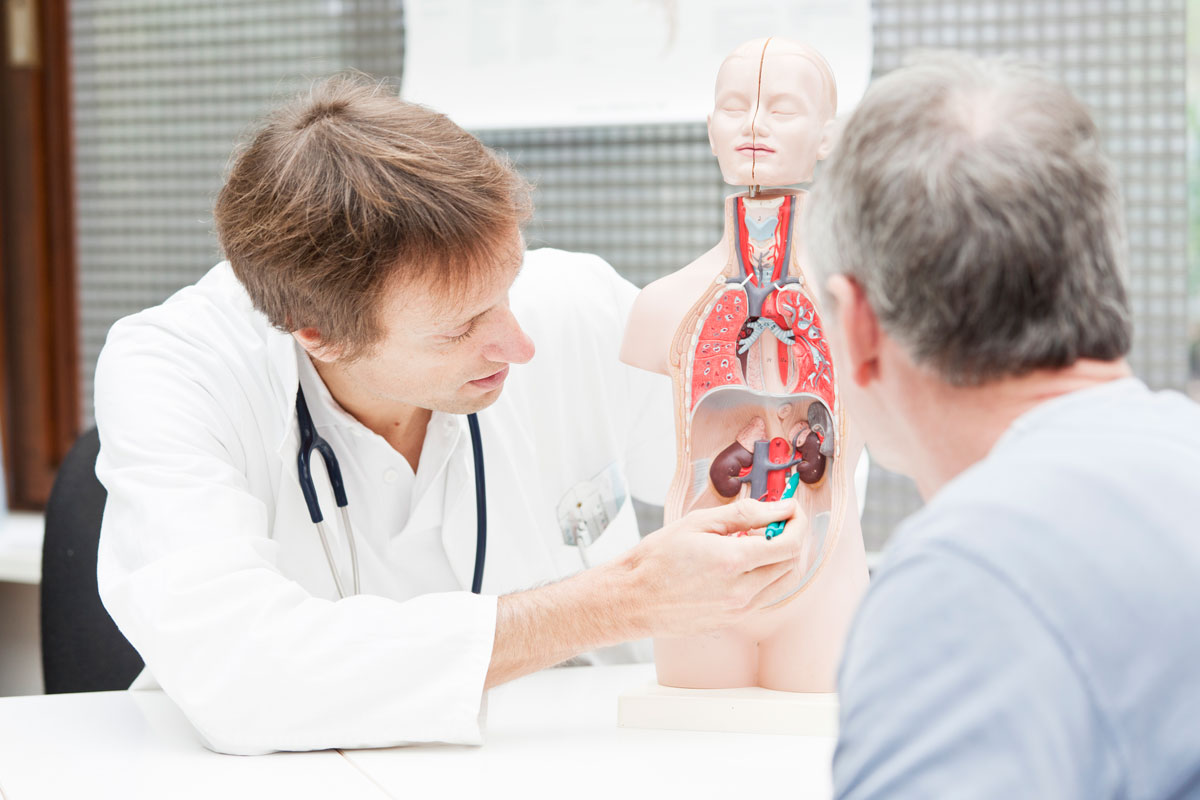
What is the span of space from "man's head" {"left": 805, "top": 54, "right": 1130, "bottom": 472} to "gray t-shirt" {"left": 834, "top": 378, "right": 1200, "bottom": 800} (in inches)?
5.0

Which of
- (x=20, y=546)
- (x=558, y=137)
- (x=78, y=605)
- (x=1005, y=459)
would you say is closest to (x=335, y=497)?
(x=78, y=605)

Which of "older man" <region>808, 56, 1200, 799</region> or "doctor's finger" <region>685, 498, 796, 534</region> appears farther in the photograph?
"doctor's finger" <region>685, 498, 796, 534</region>

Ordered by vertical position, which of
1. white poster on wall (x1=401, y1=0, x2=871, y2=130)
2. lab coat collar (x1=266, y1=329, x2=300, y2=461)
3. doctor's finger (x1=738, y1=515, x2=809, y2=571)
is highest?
white poster on wall (x1=401, y1=0, x2=871, y2=130)

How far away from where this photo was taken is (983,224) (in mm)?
827

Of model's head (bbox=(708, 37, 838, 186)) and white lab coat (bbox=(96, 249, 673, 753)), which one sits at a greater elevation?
model's head (bbox=(708, 37, 838, 186))

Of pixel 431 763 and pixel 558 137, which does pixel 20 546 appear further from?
pixel 431 763

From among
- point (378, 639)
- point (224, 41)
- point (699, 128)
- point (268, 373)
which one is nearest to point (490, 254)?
point (268, 373)

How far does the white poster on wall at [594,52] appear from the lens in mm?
2682

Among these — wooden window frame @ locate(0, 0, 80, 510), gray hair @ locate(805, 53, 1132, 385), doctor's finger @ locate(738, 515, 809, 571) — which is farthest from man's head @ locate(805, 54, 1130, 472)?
wooden window frame @ locate(0, 0, 80, 510)

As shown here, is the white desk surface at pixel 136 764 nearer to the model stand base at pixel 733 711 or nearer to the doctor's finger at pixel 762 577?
the model stand base at pixel 733 711

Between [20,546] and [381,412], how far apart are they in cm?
177

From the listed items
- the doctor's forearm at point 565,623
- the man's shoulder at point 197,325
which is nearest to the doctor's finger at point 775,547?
the doctor's forearm at point 565,623

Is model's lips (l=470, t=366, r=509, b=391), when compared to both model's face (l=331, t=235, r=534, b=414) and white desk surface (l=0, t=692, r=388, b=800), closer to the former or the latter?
model's face (l=331, t=235, r=534, b=414)

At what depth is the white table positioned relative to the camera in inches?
52.1
